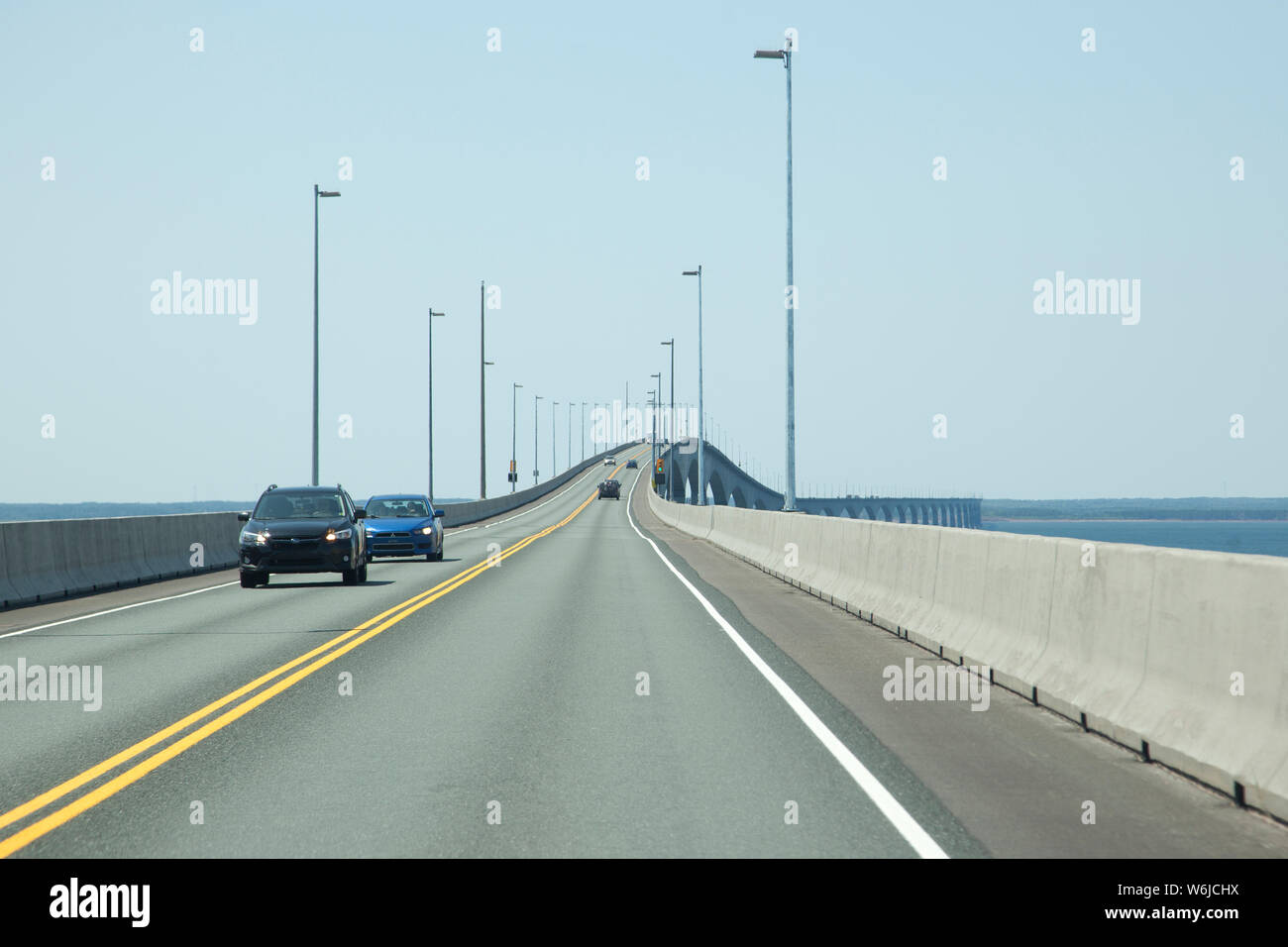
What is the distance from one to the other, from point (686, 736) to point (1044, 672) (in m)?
2.91

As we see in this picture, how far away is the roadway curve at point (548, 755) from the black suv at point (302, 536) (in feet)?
20.8

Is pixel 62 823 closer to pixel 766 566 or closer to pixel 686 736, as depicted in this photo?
pixel 686 736

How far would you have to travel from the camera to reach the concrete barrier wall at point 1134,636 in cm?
688

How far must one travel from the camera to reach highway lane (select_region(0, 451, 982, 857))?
639cm

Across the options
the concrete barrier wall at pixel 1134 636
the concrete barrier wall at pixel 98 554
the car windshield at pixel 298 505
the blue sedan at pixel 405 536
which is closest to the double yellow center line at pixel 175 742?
the concrete barrier wall at pixel 1134 636

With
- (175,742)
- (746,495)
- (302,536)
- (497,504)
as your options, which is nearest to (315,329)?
(302,536)

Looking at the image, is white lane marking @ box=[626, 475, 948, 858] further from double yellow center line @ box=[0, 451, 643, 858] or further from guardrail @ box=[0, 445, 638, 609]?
guardrail @ box=[0, 445, 638, 609]

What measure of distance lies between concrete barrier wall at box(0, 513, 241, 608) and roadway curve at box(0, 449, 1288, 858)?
4.06 metres

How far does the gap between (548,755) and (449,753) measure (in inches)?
23.8

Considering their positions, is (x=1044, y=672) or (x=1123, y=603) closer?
(x=1123, y=603)

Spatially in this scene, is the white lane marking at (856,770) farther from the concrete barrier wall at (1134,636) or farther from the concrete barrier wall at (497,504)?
the concrete barrier wall at (497,504)

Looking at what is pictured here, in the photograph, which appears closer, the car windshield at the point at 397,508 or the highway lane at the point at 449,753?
the highway lane at the point at 449,753
